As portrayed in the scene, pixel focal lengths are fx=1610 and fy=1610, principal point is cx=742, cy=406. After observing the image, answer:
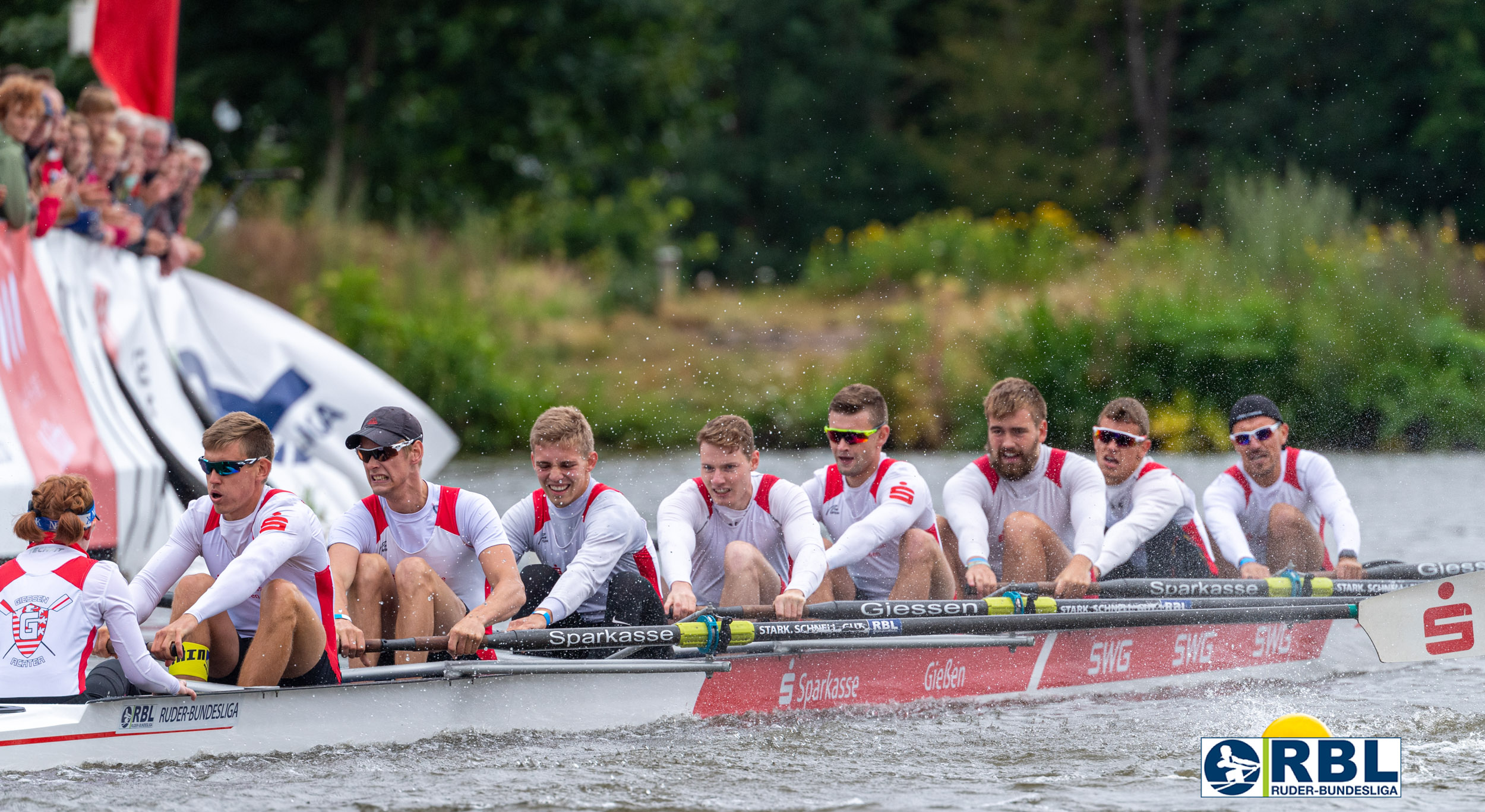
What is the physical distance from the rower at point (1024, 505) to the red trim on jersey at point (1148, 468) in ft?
1.46

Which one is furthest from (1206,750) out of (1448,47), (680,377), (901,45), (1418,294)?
(901,45)

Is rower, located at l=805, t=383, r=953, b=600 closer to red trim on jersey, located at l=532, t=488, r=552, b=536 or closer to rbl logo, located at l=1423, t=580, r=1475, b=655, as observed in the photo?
red trim on jersey, located at l=532, t=488, r=552, b=536

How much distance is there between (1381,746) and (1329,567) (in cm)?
245

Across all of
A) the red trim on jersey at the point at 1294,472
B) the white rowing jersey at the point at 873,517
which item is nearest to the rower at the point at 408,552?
the white rowing jersey at the point at 873,517

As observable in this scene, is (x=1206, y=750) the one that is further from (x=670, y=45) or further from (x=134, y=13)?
(x=670, y=45)

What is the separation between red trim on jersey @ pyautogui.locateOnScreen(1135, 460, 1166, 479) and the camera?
27.2 ft

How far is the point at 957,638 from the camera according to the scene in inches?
287

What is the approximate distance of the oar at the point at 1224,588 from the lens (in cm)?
784

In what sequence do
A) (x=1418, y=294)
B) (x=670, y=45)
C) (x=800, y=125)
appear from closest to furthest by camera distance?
(x=1418, y=294) < (x=670, y=45) < (x=800, y=125)

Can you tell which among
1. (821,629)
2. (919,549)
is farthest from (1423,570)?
(821,629)

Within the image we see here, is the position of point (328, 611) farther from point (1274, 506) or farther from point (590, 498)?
point (1274, 506)

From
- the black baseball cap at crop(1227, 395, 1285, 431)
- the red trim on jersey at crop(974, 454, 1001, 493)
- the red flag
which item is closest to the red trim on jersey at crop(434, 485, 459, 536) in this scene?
the red trim on jersey at crop(974, 454, 1001, 493)

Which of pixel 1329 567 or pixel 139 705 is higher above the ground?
pixel 1329 567

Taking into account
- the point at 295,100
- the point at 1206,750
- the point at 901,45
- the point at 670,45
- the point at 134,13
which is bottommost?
the point at 1206,750
